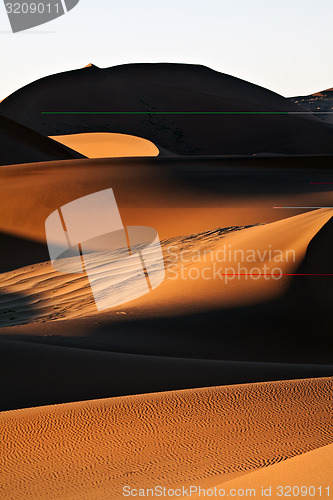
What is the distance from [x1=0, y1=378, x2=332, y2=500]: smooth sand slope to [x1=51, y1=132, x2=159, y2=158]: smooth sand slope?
3329 centimetres

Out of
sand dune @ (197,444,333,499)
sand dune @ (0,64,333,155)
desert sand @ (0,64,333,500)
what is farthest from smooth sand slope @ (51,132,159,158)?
sand dune @ (197,444,333,499)

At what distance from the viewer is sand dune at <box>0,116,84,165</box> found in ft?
88.0

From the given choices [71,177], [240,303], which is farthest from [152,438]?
[71,177]

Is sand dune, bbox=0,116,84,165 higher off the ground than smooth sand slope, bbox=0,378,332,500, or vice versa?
sand dune, bbox=0,116,84,165

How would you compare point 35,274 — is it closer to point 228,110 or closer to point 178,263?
point 178,263

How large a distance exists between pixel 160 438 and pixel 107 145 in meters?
37.9

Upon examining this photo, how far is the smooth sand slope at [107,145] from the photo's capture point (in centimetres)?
3950

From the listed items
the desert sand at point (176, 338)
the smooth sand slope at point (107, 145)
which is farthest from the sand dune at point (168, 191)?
the smooth sand slope at point (107, 145)

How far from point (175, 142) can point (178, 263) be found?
112 ft

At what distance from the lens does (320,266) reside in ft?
35.8

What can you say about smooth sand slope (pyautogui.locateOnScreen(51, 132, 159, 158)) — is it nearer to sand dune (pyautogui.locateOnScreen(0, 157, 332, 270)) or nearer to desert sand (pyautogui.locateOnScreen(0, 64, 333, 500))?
desert sand (pyautogui.locateOnScreen(0, 64, 333, 500))

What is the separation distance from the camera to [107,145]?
41.6 metres

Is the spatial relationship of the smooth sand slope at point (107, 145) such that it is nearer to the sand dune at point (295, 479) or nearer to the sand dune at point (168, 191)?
the sand dune at point (168, 191)

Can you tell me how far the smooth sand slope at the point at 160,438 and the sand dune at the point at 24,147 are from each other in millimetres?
21978
